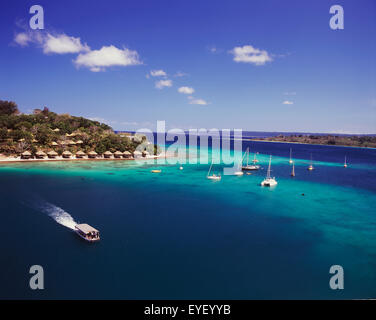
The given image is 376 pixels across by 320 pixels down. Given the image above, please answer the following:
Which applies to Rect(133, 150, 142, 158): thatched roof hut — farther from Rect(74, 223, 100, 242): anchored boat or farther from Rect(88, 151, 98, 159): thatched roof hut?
Rect(74, 223, 100, 242): anchored boat

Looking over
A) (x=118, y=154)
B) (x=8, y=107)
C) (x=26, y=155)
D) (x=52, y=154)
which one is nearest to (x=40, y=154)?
(x=52, y=154)

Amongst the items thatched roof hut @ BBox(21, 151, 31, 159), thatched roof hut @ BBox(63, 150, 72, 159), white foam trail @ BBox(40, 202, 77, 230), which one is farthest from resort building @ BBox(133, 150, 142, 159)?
white foam trail @ BBox(40, 202, 77, 230)

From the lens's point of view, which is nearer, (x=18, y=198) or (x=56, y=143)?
(x=18, y=198)

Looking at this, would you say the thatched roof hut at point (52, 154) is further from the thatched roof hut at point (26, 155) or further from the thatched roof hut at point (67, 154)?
the thatched roof hut at point (26, 155)

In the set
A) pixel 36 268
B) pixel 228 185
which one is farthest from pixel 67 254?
pixel 228 185
